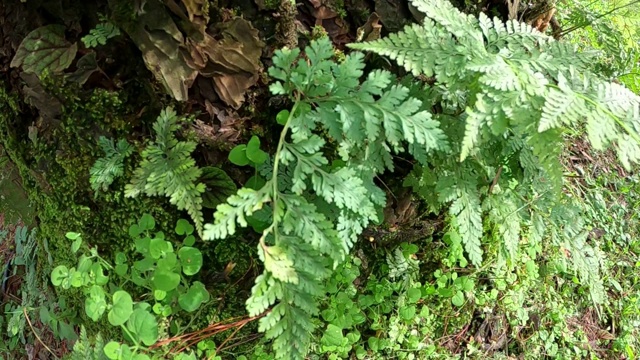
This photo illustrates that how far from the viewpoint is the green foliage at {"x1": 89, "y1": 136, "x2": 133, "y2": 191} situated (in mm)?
1920

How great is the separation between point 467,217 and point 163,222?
1076 mm

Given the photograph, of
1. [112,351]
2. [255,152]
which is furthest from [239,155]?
[112,351]

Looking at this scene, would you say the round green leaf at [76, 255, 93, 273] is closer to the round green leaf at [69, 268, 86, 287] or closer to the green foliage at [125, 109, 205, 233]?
the round green leaf at [69, 268, 86, 287]

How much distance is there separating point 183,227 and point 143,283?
27 centimetres

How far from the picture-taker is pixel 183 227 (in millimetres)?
1990

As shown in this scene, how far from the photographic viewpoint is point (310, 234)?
1626mm

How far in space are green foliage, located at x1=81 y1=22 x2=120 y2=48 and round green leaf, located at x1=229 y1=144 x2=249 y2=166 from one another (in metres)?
0.53

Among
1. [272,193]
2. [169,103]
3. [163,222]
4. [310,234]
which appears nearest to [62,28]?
[169,103]

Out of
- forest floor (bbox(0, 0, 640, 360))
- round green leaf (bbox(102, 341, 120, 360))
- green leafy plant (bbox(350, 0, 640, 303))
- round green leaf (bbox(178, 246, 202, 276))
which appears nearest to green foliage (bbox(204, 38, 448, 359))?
green leafy plant (bbox(350, 0, 640, 303))

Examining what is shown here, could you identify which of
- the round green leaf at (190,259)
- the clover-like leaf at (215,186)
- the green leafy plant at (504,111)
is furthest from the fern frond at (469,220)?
the round green leaf at (190,259)

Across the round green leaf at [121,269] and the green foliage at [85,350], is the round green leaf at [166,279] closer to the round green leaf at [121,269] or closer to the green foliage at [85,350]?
the round green leaf at [121,269]

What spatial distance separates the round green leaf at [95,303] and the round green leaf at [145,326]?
0.43ft

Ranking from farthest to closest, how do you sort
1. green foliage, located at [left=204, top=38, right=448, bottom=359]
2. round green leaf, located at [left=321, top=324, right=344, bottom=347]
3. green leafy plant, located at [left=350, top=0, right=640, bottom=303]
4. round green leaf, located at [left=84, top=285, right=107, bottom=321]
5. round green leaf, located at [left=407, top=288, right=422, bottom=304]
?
round green leaf, located at [left=407, top=288, right=422, bottom=304]
round green leaf, located at [left=321, top=324, right=344, bottom=347]
round green leaf, located at [left=84, top=285, right=107, bottom=321]
green foliage, located at [left=204, top=38, right=448, bottom=359]
green leafy plant, located at [left=350, top=0, right=640, bottom=303]

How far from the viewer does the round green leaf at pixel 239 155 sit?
1880mm
